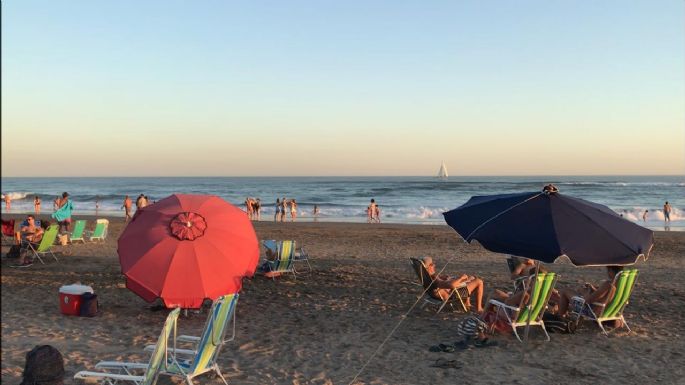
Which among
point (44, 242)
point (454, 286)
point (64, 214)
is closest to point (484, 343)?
point (454, 286)

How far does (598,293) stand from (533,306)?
3.78 feet

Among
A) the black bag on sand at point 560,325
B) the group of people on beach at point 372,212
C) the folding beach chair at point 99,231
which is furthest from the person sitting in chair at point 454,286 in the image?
the group of people on beach at point 372,212

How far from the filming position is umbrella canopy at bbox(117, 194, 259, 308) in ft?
20.5

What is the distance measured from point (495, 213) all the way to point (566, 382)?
183 cm

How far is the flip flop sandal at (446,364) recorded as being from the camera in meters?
5.41

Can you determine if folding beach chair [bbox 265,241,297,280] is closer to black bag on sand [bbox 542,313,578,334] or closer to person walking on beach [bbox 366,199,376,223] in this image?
black bag on sand [bbox 542,313,578,334]

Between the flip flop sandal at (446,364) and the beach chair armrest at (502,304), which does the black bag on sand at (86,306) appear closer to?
the flip flop sandal at (446,364)

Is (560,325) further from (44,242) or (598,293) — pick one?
(44,242)

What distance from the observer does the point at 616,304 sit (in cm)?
661

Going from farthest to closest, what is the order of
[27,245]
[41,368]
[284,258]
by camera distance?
[27,245]
[284,258]
[41,368]

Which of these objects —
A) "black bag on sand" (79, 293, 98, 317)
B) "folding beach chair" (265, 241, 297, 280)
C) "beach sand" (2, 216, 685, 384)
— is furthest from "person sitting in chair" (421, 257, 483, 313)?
"black bag on sand" (79, 293, 98, 317)

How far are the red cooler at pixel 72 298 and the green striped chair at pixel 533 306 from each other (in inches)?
221

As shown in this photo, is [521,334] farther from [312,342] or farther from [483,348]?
[312,342]

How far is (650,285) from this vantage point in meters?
9.60
